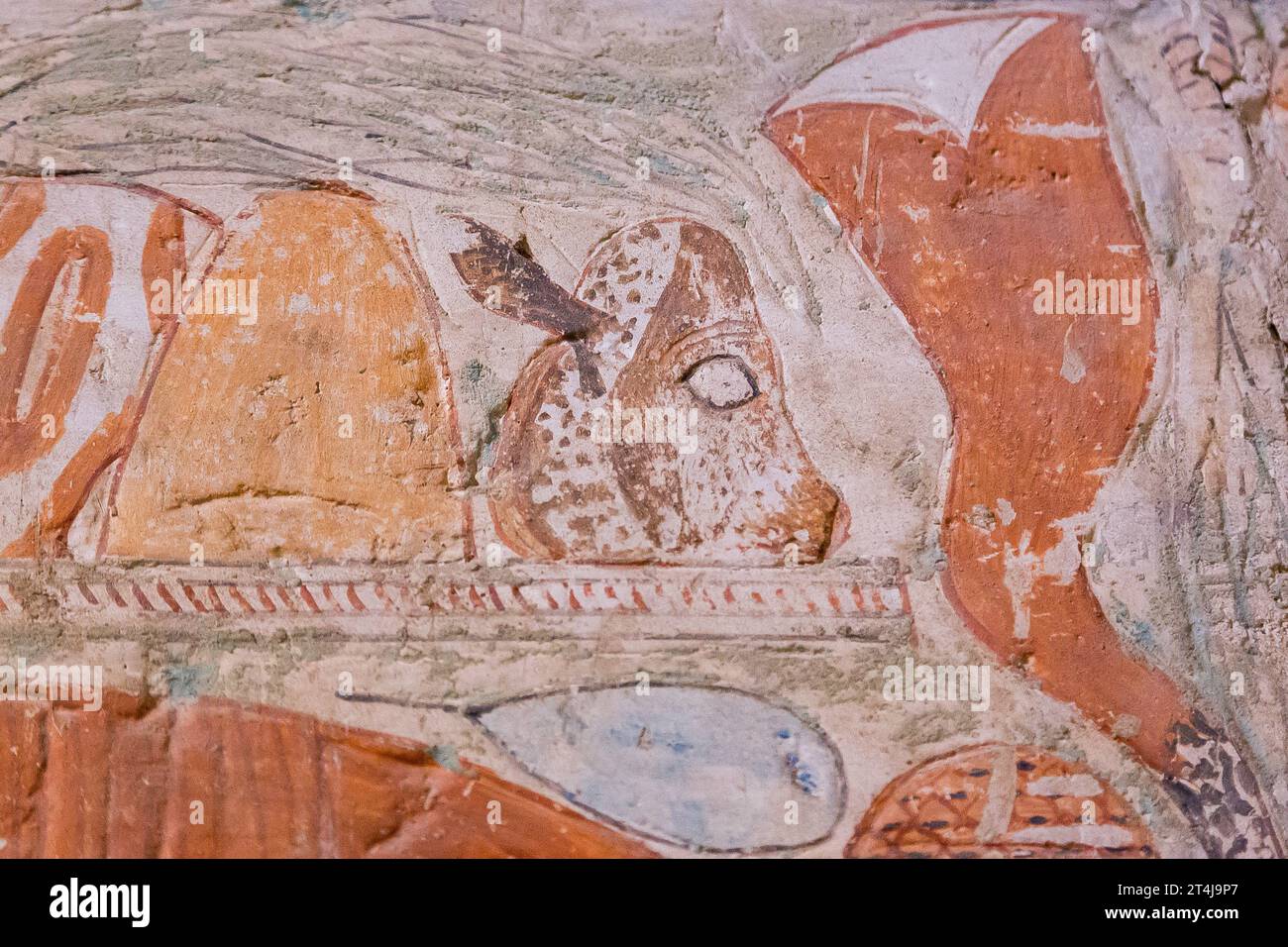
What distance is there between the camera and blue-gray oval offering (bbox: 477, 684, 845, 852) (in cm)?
345

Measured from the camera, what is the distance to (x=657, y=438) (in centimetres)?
350

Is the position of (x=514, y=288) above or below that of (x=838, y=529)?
above

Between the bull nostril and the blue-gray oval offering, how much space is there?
67 cm

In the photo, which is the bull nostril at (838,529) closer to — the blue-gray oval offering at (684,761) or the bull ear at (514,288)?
the blue-gray oval offering at (684,761)

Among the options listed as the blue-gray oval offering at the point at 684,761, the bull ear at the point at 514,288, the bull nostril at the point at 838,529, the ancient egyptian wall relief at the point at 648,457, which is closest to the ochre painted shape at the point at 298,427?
the ancient egyptian wall relief at the point at 648,457

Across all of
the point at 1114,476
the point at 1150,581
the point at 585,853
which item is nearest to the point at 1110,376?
the point at 1114,476

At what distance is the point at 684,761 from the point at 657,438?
1.28 meters

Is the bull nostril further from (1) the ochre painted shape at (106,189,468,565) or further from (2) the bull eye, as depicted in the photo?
(1) the ochre painted shape at (106,189,468,565)

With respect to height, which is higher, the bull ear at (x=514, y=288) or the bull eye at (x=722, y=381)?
the bull ear at (x=514, y=288)

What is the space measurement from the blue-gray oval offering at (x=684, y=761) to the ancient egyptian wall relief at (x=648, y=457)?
0.02m

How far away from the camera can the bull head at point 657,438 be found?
11.5ft

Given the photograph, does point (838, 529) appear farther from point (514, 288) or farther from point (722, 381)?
point (514, 288)

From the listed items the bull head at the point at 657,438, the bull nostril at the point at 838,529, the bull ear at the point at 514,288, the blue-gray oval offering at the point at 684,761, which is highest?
the bull ear at the point at 514,288

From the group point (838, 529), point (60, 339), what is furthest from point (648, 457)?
point (60, 339)
